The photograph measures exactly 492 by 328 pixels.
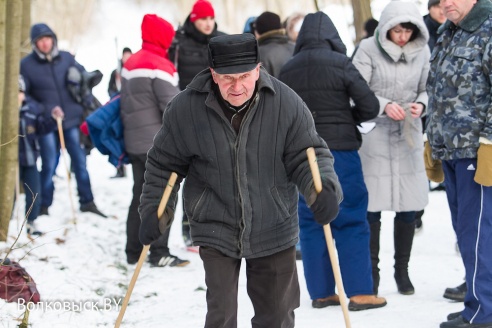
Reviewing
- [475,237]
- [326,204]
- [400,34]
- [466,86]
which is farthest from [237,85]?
[400,34]

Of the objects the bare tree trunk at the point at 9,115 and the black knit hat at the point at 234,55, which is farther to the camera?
the bare tree trunk at the point at 9,115

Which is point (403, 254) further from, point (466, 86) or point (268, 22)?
point (268, 22)

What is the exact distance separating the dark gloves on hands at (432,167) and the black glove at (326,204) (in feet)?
5.90

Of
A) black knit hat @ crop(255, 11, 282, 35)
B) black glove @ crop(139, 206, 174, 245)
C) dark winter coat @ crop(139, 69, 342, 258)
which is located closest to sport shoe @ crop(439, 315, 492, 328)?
dark winter coat @ crop(139, 69, 342, 258)

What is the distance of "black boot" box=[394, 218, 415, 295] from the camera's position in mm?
6250

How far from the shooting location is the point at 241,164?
13.3 ft

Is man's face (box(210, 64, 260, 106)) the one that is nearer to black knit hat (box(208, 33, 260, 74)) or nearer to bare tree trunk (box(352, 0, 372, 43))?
black knit hat (box(208, 33, 260, 74))

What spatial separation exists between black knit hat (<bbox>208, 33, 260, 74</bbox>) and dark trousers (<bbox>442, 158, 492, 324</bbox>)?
1755 millimetres

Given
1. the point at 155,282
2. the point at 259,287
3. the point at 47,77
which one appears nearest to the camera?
the point at 259,287

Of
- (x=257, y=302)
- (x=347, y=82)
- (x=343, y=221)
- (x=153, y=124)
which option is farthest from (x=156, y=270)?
(x=257, y=302)

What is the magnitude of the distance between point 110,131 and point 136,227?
2.93 feet

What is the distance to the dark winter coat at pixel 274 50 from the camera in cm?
794

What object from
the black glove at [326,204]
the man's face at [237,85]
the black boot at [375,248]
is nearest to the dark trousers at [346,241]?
the black boot at [375,248]

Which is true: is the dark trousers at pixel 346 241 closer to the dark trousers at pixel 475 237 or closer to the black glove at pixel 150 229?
the dark trousers at pixel 475 237
